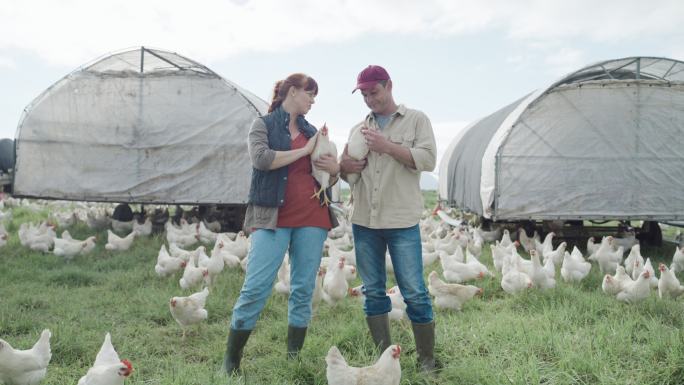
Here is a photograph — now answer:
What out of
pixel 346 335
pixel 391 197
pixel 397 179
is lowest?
pixel 346 335

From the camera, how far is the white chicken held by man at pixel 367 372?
9.41 feet

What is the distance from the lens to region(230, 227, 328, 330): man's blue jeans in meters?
3.15

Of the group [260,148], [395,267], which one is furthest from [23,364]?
[395,267]

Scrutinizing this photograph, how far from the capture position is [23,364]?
118 inches

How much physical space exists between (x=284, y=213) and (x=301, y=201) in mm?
132

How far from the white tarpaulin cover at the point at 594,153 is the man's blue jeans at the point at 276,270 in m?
5.56

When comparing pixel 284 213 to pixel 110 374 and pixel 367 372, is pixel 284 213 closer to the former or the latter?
pixel 367 372

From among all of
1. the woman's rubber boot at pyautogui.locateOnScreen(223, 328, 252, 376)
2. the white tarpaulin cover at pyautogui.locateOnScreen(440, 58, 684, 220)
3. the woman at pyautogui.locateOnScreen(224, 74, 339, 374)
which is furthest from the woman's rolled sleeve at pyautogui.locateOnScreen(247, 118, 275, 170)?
the white tarpaulin cover at pyautogui.locateOnScreen(440, 58, 684, 220)

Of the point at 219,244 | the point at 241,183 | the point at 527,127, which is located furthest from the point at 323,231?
the point at 241,183

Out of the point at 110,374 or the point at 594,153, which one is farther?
the point at 594,153

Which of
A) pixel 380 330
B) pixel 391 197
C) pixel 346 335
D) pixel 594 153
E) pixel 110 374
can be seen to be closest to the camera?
pixel 110 374

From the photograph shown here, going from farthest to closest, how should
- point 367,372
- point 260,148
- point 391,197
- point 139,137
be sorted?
point 139,137 < point 391,197 < point 260,148 < point 367,372

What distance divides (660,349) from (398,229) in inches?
79.2

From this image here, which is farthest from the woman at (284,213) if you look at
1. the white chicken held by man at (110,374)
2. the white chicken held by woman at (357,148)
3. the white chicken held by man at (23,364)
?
the white chicken held by man at (23,364)
